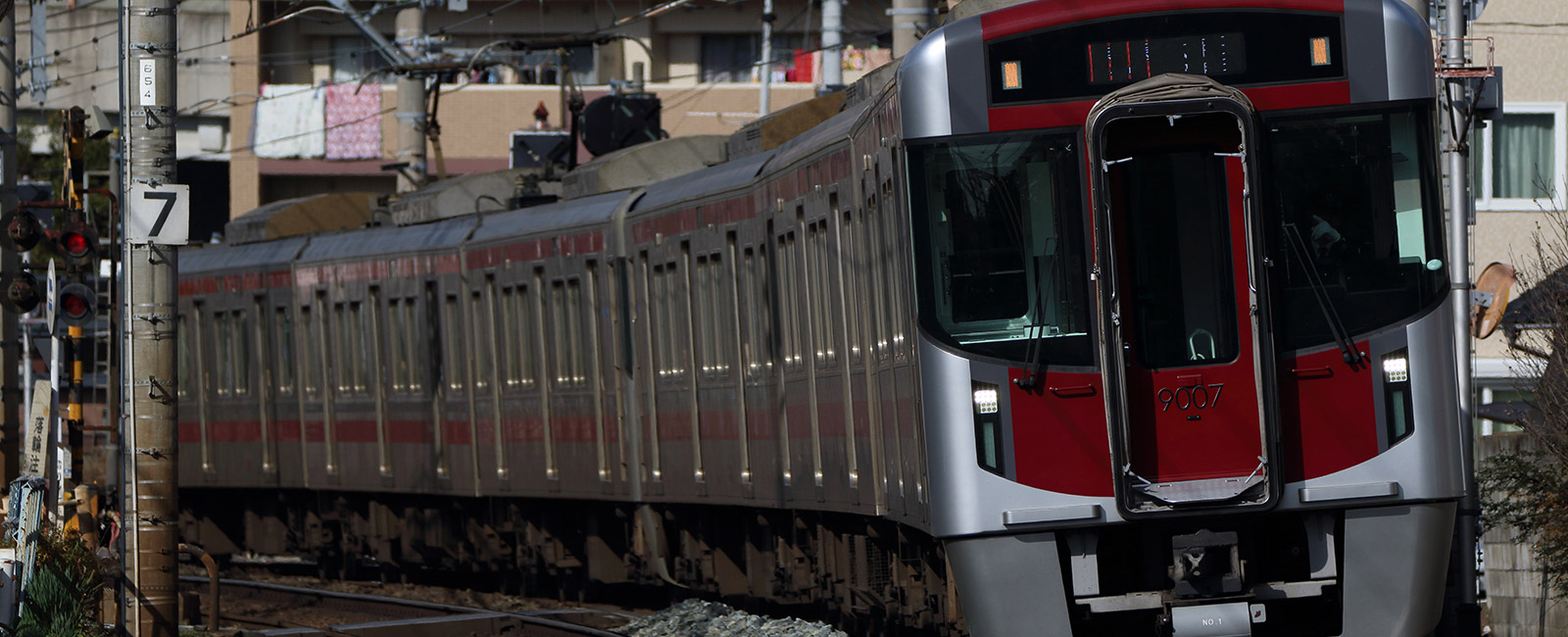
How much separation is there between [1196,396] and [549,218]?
32.3ft

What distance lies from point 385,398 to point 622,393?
185 inches

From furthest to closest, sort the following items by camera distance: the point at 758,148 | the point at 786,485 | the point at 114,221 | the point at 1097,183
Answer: the point at 114,221 < the point at 758,148 < the point at 786,485 < the point at 1097,183

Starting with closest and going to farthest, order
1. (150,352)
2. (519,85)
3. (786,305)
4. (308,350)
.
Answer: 1. (150,352)
2. (786,305)
3. (308,350)
4. (519,85)

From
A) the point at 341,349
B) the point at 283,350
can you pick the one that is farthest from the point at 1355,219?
the point at 283,350

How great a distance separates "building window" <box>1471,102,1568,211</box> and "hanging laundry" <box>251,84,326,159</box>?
1040 inches

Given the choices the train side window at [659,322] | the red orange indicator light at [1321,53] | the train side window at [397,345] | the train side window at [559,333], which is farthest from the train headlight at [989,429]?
the train side window at [397,345]

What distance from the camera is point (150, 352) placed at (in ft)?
43.5

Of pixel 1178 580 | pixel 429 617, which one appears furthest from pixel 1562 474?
pixel 429 617

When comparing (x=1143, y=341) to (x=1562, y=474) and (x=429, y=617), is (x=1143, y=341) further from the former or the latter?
(x=429, y=617)

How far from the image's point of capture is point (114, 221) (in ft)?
56.4

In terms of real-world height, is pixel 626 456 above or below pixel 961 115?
below

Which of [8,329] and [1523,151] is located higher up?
[1523,151]

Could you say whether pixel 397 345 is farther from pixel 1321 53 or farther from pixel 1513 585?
pixel 1321 53

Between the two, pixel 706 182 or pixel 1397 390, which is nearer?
pixel 1397 390
